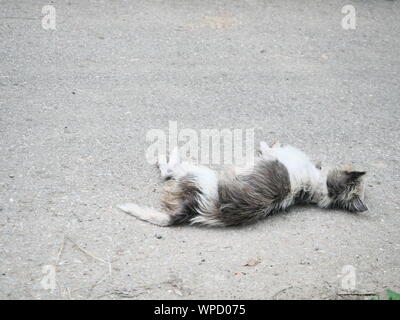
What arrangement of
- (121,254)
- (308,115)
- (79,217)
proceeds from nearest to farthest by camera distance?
(121,254), (79,217), (308,115)

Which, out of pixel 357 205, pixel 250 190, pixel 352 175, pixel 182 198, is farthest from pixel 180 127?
pixel 357 205

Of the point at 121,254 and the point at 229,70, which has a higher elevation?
the point at 229,70

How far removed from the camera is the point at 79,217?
4.65 meters

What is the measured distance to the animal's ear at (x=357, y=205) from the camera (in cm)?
495

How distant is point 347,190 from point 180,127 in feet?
6.40

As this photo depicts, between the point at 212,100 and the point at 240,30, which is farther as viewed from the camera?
the point at 240,30

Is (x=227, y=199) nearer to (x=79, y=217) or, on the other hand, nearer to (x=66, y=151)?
(x=79, y=217)

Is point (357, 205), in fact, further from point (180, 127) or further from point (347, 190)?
point (180, 127)

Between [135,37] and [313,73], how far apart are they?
2.49 meters

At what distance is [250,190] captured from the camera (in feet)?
15.5

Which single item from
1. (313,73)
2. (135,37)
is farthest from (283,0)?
(135,37)

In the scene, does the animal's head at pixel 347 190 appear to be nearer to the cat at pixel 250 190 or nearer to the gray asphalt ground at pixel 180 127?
the cat at pixel 250 190

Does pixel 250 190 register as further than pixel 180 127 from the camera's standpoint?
No

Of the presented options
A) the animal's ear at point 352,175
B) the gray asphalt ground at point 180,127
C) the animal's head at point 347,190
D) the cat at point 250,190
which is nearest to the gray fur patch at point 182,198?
the cat at point 250,190
